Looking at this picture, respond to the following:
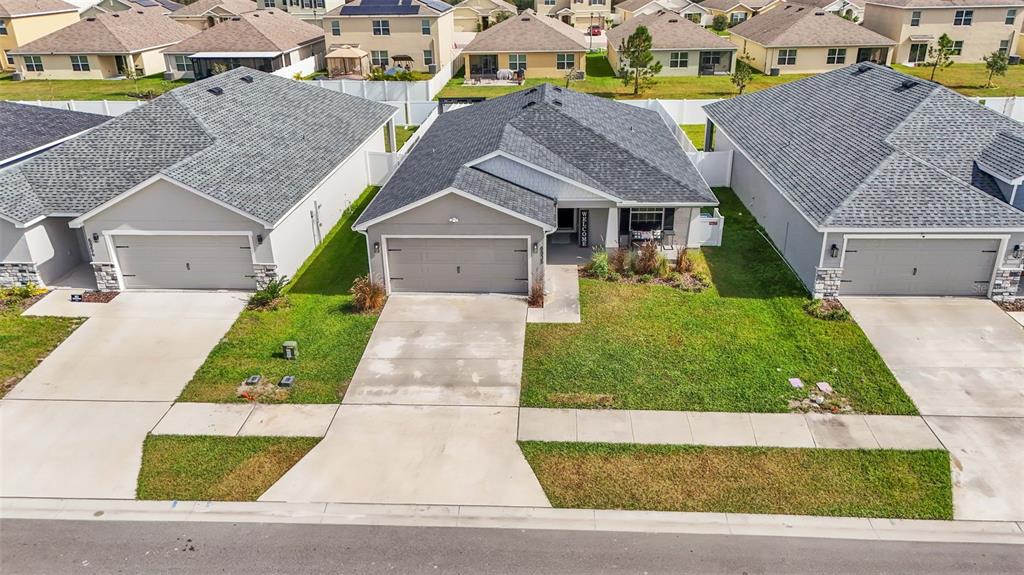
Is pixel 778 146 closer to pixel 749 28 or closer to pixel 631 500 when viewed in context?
pixel 631 500

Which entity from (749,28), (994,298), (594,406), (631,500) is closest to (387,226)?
(594,406)

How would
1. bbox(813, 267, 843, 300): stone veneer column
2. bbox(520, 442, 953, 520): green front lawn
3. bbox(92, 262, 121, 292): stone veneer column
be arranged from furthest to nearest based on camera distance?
bbox(92, 262, 121, 292): stone veneer column < bbox(813, 267, 843, 300): stone veneer column < bbox(520, 442, 953, 520): green front lawn

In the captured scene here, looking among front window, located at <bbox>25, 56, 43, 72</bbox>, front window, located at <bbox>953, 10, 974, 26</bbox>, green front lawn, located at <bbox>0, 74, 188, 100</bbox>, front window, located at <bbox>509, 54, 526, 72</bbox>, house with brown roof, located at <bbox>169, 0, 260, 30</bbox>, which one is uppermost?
house with brown roof, located at <bbox>169, 0, 260, 30</bbox>

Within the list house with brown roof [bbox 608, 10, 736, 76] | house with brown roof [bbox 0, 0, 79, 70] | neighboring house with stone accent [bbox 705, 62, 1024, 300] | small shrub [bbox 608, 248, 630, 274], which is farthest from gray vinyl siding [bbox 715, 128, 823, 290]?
house with brown roof [bbox 0, 0, 79, 70]

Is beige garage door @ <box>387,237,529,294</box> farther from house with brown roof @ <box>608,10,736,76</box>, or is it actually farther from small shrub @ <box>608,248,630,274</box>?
house with brown roof @ <box>608,10,736,76</box>

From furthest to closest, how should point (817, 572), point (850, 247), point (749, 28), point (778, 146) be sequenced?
point (749, 28)
point (778, 146)
point (850, 247)
point (817, 572)

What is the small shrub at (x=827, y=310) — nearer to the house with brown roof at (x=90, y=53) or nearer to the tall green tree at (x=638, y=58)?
the tall green tree at (x=638, y=58)
